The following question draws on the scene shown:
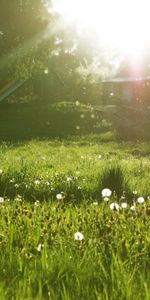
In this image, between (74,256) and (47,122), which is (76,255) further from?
(47,122)

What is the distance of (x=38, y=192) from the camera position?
8.26 meters

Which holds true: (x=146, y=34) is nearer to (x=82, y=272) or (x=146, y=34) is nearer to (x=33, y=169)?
(x=33, y=169)

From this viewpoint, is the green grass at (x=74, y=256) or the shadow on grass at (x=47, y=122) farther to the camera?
the shadow on grass at (x=47, y=122)

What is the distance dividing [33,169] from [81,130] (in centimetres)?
2228

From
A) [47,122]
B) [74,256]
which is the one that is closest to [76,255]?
[74,256]

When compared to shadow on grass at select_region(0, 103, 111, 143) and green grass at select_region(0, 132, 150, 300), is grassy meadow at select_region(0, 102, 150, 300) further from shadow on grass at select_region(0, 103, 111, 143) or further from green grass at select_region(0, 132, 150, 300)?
shadow on grass at select_region(0, 103, 111, 143)

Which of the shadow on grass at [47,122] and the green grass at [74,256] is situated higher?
the shadow on grass at [47,122]

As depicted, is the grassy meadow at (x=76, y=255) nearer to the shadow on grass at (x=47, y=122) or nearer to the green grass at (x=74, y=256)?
the green grass at (x=74, y=256)

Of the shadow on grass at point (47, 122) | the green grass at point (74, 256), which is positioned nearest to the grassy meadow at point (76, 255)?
the green grass at point (74, 256)

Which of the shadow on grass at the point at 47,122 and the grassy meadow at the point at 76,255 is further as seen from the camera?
the shadow on grass at the point at 47,122

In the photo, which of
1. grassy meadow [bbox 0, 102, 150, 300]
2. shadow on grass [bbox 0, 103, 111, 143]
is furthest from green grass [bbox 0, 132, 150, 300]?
shadow on grass [bbox 0, 103, 111, 143]

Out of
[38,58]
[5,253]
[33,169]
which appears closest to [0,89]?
[38,58]

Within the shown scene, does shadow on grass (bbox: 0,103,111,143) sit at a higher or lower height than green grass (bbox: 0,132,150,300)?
higher

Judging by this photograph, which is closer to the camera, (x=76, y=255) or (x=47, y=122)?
Answer: (x=76, y=255)
